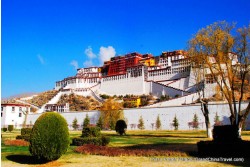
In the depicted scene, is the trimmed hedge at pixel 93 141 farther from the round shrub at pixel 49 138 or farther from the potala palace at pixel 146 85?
the potala palace at pixel 146 85

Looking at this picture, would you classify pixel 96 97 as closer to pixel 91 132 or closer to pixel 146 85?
pixel 146 85

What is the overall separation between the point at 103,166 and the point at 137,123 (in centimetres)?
4140

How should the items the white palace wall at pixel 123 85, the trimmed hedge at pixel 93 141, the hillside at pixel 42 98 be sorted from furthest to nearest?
the hillside at pixel 42 98, the white palace wall at pixel 123 85, the trimmed hedge at pixel 93 141

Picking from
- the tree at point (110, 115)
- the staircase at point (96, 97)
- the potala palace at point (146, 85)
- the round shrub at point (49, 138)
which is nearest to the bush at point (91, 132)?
the round shrub at point (49, 138)

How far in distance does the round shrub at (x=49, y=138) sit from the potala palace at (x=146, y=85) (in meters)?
34.9

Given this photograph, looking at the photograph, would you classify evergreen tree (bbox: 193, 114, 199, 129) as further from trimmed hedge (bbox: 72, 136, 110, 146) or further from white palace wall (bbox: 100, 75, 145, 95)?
white palace wall (bbox: 100, 75, 145, 95)

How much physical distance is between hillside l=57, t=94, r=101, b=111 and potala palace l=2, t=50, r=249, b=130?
6.79 ft

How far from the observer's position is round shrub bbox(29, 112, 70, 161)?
37.9 ft

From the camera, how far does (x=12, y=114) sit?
7050 cm

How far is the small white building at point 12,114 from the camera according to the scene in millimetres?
68938

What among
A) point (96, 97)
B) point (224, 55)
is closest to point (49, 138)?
point (224, 55)

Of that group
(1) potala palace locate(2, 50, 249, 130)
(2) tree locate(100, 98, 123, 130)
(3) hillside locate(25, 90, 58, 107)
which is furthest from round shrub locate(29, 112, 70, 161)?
(3) hillside locate(25, 90, 58, 107)

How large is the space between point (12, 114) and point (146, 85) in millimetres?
39721

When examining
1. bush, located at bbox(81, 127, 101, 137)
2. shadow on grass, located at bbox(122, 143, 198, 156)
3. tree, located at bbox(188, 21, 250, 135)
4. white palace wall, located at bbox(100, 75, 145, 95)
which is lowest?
shadow on grass, located at bbox(122, 143, 198, 156)
